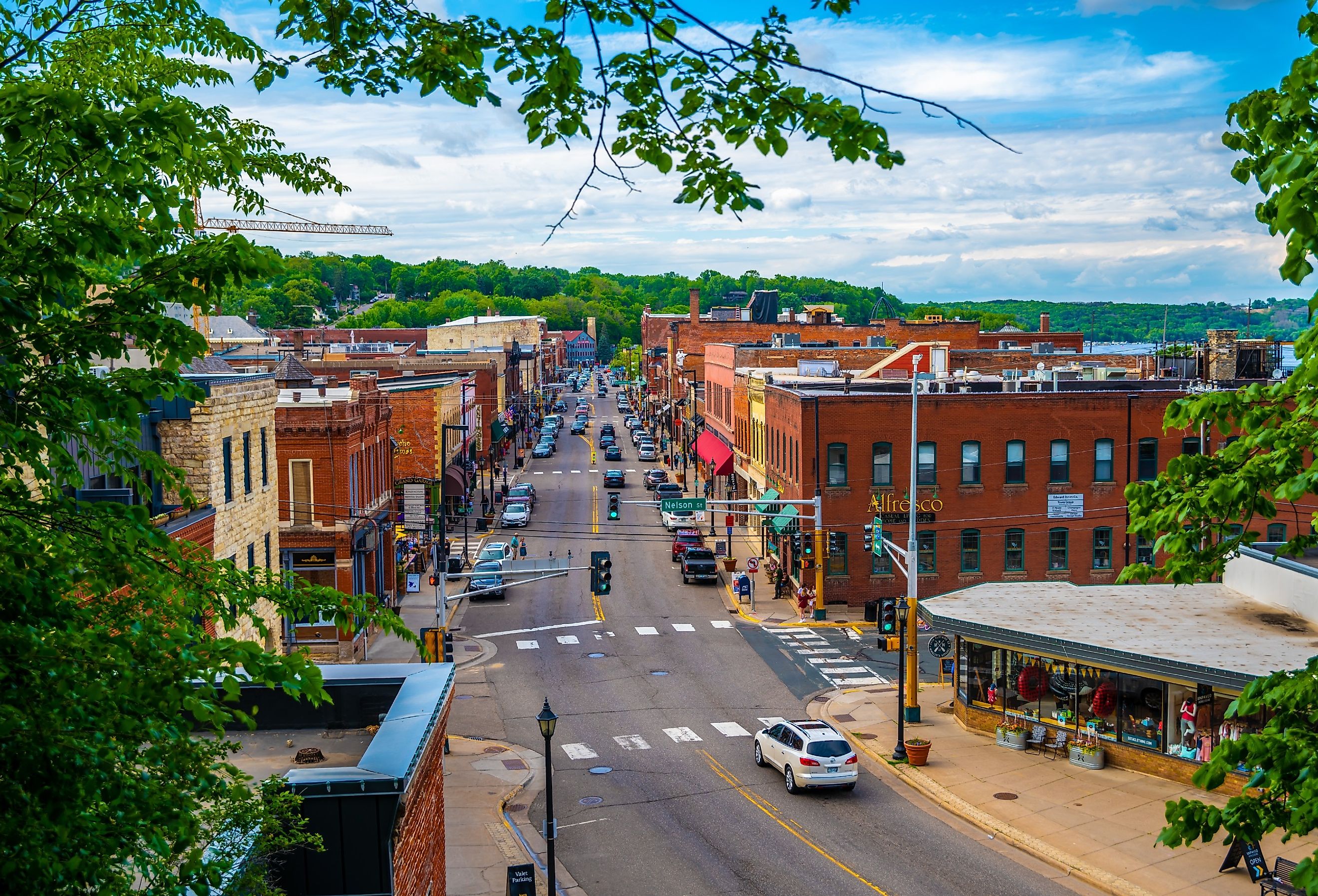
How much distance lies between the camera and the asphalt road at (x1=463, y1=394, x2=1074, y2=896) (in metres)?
21.8

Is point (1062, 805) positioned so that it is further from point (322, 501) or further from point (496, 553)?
point (496, 553)

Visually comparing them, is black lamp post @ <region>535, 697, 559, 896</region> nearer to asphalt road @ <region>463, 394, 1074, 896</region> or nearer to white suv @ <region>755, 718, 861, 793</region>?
asphalt road @ <region>463, 394, 1074, 896</region>

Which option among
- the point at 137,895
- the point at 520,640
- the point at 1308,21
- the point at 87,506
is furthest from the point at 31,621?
the point at 520,640

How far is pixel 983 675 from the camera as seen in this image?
31344mm

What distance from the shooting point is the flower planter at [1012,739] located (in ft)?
96.9

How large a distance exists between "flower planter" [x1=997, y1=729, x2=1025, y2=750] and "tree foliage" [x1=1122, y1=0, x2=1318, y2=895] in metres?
19.9

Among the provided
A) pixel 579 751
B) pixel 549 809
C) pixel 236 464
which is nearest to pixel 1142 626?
pixel 579 751

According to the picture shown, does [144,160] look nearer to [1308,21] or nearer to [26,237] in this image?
[26,237]

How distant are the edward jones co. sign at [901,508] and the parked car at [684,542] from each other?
11496 millimetres

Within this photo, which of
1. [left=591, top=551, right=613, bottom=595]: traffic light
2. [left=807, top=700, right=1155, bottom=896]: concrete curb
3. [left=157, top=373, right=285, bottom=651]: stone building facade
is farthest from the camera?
[left=591, top=551, right=613, bottom=595]: traffic light

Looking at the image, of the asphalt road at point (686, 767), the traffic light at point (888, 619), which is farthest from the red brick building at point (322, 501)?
the traffic light at point (888, 619)

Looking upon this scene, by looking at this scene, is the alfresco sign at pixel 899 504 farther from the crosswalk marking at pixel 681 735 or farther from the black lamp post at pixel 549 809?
the black lamp post at pixel 549 809

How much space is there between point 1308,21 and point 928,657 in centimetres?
3447

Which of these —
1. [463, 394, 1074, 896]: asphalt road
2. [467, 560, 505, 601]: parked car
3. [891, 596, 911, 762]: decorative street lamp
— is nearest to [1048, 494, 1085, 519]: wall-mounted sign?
[463, 394, 1074, 896]: asphalt road
